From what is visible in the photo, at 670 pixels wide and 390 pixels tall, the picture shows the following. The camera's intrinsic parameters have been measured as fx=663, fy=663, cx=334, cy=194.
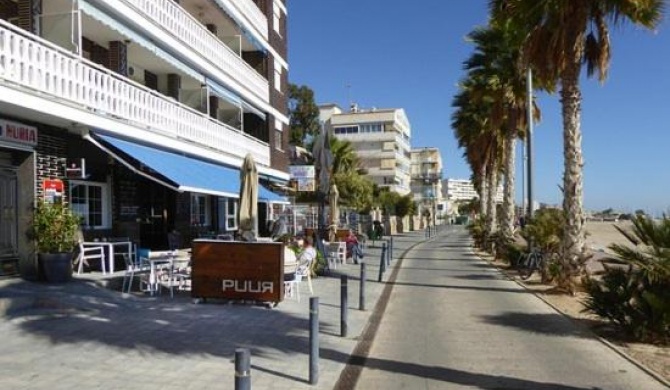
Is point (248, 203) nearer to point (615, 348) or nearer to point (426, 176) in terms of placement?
point (615, 348)

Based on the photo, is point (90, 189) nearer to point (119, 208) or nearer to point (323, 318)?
point (119, 208)

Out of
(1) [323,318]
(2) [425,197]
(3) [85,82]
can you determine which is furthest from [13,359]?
(2) [425,197]

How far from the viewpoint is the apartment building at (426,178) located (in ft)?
366

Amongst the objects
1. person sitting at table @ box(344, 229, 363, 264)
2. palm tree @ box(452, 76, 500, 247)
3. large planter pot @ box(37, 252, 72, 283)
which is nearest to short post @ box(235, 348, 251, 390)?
large planter pot @ box(37, 252, 72, 283)

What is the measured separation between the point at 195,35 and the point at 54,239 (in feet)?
31.4

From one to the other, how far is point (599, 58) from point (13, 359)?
13.5 m

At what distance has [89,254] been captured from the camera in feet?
47.2

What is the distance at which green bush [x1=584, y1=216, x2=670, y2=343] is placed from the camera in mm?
8914

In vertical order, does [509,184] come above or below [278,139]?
below

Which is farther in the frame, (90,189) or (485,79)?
(485,79)

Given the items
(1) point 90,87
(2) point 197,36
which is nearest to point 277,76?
(2) point 197,36

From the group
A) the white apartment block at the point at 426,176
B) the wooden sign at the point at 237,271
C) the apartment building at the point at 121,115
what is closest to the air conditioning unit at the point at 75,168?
the apartment building at the point at 121,115

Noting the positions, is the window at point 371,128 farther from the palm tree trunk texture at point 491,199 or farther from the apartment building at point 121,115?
the apartment building at point 121,115

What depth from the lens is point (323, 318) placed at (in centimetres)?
1093
